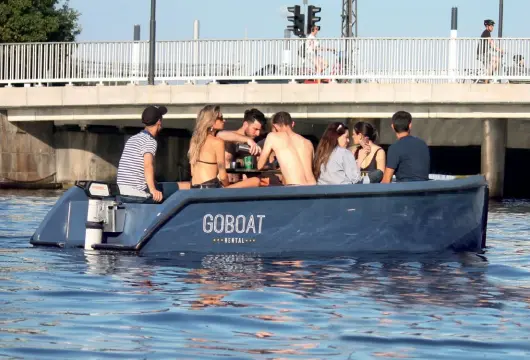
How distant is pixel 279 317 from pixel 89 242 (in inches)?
167

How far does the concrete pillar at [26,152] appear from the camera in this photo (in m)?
34.8

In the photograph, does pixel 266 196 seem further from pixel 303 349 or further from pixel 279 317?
pixel 303 349

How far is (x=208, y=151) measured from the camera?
13336 mm

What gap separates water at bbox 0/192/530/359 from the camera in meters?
7.61

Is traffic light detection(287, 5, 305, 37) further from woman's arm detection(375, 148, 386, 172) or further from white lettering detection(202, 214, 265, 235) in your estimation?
white lettering detection(202, 214, 265, 235)

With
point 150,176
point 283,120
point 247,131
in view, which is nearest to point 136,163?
point 150,176

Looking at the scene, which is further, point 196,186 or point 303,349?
point 196,186

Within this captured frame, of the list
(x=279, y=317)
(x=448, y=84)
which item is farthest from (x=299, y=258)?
(x=448, y=84)

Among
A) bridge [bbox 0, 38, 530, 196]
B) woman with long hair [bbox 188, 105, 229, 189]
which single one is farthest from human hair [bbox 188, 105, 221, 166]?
bridge [bbox 0, 38, 530, 196]

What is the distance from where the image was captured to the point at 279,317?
8.79m

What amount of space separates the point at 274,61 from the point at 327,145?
19.2 m

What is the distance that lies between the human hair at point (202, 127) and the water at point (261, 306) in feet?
4.31

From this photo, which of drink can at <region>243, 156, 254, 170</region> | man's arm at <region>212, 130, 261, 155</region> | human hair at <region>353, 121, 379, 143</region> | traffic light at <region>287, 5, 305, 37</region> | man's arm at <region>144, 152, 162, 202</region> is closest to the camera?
man's arm at <region>144, 152, 162, 202</region>

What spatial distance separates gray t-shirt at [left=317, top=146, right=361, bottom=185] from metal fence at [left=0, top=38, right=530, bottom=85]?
17638 mm
